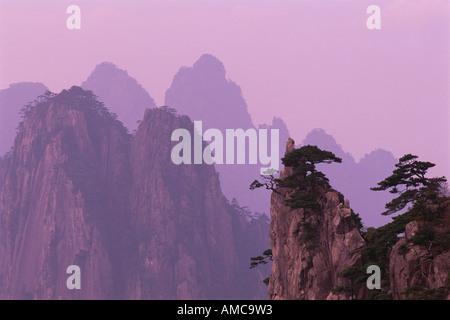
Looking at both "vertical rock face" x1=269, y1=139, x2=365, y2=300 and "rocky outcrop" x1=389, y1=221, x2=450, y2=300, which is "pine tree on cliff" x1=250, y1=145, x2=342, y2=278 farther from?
"rocky outcrop" x1=389, y1=221, x2=450, y2=300

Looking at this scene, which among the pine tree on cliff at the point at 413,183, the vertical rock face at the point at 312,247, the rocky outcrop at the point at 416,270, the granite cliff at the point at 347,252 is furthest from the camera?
the vertical rock face at the point at 312,247

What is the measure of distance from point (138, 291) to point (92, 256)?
46.6 ft

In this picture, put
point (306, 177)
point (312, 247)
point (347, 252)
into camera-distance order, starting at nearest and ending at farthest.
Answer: point (347, 252) → point (312, 247) → point (306, 177)

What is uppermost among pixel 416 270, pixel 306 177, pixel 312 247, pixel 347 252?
pixel 306 177

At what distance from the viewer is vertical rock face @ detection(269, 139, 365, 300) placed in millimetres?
62281

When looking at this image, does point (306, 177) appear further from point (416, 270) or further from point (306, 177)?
point (416, 270)

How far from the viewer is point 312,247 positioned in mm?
68625

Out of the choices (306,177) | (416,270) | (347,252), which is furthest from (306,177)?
(416,270)

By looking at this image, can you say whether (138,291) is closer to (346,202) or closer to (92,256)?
(92,256)

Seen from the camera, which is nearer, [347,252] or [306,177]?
[347,252]

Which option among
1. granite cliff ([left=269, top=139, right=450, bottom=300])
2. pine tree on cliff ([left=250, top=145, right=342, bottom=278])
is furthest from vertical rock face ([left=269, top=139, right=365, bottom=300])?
pine tree on cliff ([left=250, top=145, right=342, bottom=278])

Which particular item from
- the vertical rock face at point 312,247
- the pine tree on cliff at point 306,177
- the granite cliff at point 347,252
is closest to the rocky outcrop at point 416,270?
the granite cliff at point 347,252

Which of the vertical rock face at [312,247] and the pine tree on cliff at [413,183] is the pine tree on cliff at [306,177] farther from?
the pine tree on cliff at [413,183]

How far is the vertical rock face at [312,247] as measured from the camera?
6228cm
